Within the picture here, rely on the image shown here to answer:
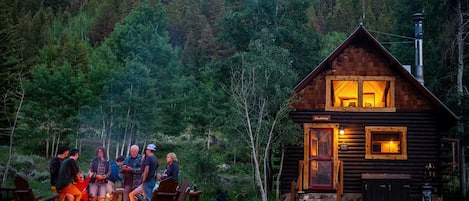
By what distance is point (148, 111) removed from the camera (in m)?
30.8

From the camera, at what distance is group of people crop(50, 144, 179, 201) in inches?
326

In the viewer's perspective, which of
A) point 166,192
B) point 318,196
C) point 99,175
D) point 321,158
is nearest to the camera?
point 166,192

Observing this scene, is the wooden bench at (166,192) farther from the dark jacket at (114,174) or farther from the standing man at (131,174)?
the dark jacket at (114,174)

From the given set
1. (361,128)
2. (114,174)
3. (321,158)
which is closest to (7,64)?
(321,158)

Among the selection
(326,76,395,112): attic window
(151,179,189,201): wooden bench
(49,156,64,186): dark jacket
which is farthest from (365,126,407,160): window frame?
(151,179,189,201): wooden bench

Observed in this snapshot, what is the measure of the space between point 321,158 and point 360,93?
96.2 inches

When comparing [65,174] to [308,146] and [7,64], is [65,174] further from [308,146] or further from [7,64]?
[7,64]

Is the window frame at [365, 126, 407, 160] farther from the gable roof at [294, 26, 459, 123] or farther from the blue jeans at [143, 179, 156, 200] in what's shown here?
the blue jeans at [143, 179, 156, 200]

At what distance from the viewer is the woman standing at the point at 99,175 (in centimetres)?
1016

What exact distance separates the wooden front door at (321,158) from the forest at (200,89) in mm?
968

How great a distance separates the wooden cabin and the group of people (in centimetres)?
686

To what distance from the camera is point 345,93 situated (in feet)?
54.5

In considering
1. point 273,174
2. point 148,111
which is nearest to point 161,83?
point 148,111

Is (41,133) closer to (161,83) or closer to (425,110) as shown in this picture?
(161,83)
